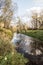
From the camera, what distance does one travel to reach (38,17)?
32.4ft

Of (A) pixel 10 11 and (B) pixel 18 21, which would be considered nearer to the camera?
(A) pixel 10 11

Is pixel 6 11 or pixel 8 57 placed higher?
pixel 6 11

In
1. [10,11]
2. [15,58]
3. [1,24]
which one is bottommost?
[15,58]

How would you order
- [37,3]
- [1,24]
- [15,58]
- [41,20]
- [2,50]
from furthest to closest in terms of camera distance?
[41,20]
[37,3]
[1,24]
[2,50]
[15,58]

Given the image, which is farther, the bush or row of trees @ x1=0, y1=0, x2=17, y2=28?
row of trees @ x1=0, y1=0, x2=17, y2=28

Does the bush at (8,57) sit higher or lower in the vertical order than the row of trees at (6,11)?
lower

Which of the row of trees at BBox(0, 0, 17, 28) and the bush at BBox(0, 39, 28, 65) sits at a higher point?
the row of trees at BBox(0, 0, 17, 28)

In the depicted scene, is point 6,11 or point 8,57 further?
point 6,11

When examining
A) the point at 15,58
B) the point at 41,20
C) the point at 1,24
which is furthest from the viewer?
the point at 41,20

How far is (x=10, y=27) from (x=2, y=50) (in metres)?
2.28

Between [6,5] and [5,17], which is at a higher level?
[6,5]

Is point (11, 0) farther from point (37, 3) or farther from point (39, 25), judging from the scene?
point (39, 25)

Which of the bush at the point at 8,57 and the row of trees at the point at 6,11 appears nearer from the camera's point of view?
the bush at the point at 8,57

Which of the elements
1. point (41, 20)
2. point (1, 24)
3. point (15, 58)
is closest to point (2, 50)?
point (15, 58)
